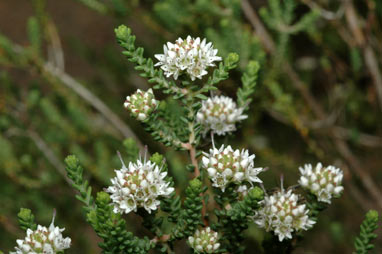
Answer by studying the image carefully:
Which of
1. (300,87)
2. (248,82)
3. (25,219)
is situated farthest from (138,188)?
(300,87)

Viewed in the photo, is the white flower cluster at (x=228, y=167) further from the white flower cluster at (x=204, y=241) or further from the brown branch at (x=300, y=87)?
the brown branch at (x=300, y=87)

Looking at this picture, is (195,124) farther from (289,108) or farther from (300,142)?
(300,142)

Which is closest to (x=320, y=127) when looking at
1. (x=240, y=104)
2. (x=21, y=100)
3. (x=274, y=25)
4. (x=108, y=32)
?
(x=274, y=25)

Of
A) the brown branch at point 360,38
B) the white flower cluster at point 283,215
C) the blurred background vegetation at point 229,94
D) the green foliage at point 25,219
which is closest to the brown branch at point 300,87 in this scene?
the blurred background vegetation at point 229,94

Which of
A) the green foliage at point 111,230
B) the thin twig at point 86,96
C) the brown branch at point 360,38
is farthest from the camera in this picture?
the thin twig at point 86,96

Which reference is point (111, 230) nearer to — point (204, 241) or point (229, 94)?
point (204, 241)

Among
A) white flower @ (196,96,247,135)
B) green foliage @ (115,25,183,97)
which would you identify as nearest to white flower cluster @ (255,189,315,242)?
white flower @ (196,96,247,135)
